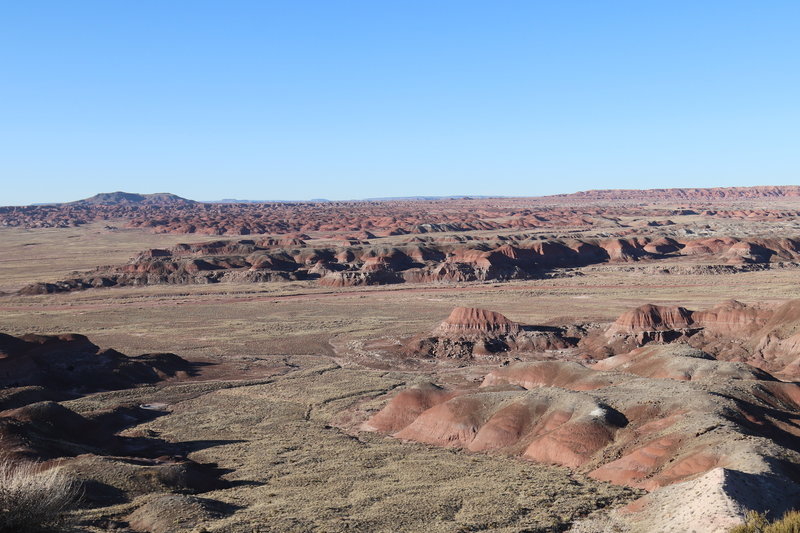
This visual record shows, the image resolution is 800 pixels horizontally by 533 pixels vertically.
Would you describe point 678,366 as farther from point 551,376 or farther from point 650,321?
point 650,321

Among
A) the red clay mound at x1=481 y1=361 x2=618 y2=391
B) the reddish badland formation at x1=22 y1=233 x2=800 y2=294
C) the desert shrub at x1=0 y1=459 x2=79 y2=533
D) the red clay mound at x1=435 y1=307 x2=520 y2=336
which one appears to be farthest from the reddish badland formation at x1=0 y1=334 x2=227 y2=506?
the reddish badland formation at x1=22 y1=233 x2=800 y2=294

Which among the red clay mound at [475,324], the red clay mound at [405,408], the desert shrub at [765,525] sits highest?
the desert shrub at [765,525]

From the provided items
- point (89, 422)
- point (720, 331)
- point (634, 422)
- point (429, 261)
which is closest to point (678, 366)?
point (634, 422)

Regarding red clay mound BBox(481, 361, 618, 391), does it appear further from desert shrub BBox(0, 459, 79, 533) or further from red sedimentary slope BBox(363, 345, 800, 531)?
desert shrub BBox(0, 459, 79, 533)

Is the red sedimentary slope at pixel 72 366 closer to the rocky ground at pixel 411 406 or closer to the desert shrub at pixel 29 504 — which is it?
the rocky ground at pixel 411 406

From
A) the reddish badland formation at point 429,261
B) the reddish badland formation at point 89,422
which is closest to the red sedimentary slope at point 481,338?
the reddish badland formation at point 89,422

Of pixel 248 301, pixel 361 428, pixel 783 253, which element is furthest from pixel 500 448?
pixel 783 253
